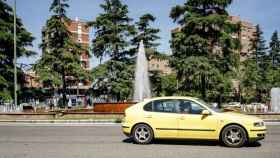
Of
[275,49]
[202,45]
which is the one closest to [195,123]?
[202,45]

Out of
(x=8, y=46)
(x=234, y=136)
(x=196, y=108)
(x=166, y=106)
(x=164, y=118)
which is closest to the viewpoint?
(x=234, y=136)

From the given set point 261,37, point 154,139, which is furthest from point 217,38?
point 261,37

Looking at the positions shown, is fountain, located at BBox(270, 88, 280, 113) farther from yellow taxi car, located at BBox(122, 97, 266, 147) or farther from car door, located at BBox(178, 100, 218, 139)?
car door, located at BBox(178, 100, 218, 139)

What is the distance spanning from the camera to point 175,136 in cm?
1170

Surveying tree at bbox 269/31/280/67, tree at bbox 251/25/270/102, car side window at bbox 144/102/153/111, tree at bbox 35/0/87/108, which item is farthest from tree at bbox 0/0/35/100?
tree at bbox 269/31/280/67

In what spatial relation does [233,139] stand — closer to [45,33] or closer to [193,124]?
[193,124]

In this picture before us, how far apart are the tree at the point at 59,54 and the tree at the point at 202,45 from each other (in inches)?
415

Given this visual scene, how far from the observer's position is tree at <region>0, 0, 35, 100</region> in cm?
3824

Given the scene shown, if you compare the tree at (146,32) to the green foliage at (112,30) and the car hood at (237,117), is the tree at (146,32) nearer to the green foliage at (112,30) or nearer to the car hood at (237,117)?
the green foliage at (112,30)

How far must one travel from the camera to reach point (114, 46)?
4328 centimetres

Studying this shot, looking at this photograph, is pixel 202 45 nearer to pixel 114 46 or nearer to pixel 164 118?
pixel 114 46

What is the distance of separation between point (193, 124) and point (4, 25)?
3225cm

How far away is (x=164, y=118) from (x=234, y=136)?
201 cm

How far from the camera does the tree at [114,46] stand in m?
42.8
